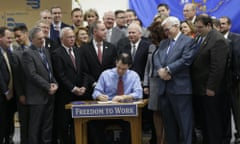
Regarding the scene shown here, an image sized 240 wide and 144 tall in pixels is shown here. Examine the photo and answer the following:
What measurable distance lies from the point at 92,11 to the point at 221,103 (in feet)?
8.24

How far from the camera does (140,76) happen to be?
570 centimetres

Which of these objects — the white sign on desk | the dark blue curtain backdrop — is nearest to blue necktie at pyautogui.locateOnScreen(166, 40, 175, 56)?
the white sign on desk

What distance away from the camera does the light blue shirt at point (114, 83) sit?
535 centimetres

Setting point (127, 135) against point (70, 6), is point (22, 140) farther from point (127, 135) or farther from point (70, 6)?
point (70, 6)

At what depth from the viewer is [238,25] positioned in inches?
282

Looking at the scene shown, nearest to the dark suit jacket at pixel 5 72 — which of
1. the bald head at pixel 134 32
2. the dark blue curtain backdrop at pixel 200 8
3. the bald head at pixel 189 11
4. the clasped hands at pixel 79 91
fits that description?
the clasped hands at pixel 79 91

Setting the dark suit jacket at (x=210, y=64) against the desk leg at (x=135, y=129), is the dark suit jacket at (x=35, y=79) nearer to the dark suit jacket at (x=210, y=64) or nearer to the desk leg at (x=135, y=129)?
the desk leg at (x=135, y=129)

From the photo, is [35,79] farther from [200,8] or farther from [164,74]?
[200,8]

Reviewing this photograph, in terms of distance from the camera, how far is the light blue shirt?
5.35 m

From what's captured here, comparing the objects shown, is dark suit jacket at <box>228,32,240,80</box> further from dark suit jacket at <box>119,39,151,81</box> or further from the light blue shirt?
Answer: the light blue shirt

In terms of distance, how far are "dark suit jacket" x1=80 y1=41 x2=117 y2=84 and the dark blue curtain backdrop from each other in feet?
6.95

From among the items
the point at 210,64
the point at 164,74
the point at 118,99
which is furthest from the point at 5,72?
the point at 210,64

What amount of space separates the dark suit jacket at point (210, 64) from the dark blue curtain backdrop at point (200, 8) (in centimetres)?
223

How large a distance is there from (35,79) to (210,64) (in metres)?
2.04
